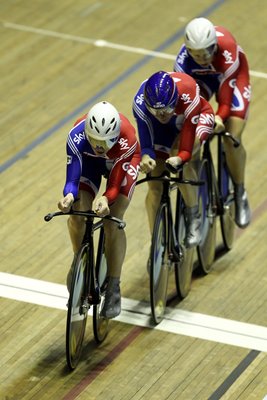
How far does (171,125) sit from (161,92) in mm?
463

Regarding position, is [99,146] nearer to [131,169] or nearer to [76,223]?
[131,169]

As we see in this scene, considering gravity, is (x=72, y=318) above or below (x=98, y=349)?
above

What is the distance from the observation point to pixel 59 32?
1226 centimetres

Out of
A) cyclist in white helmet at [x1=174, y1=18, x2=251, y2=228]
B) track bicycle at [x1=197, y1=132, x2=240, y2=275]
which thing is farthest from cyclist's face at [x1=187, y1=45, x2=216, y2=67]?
track bicycle at [x1=197, y1=132, x2=240, y2=275]

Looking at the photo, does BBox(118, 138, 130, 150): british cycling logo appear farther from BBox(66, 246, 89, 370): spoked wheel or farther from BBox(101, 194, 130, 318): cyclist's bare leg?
BBox(66, 246, 89, 370): spoked wheel

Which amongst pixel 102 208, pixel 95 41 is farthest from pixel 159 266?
pixel 95 41

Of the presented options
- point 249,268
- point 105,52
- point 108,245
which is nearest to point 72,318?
point 108,245

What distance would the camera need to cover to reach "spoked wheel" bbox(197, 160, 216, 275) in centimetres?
828

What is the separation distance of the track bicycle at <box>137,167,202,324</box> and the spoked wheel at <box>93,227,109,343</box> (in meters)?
0.31

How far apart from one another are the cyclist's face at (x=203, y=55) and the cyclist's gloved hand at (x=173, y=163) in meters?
0.99

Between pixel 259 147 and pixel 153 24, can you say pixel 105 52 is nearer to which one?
pixel 153 24

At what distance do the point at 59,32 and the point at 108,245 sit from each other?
548 cm

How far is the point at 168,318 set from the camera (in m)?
7.82

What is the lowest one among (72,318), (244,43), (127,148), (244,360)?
(244,43)
